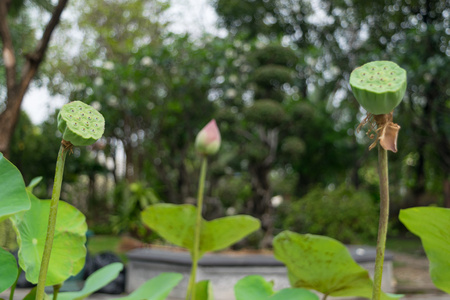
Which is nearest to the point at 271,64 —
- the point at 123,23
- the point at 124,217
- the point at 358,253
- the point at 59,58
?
the point at 358,253

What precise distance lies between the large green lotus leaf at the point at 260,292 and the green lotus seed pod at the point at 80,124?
26 cm

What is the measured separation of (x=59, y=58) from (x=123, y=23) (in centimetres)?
220

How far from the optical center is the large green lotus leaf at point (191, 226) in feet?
1.83

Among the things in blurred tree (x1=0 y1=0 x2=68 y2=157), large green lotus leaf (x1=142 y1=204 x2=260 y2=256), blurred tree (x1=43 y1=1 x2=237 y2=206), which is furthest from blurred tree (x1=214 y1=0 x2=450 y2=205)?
large green lotus leaf (x1=142 y1=204 x2=260 y2=256)

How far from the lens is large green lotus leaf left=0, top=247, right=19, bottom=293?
37 cm

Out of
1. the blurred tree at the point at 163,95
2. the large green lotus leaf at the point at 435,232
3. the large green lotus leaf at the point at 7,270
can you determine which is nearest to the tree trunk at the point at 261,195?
the blurred tree at the point at 163,95

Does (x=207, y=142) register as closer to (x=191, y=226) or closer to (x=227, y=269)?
(x=191, y=226)

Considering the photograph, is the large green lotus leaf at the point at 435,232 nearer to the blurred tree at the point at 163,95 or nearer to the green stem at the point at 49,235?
the green stem at the point at 49,235

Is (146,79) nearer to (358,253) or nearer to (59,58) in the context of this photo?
(358,253)

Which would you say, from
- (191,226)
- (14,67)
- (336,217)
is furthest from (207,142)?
(336,217)

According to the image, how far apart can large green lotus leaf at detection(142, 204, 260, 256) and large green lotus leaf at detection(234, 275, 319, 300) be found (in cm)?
7

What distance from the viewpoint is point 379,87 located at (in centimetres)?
31

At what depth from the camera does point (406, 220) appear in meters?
0.42

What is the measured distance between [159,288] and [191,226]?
3.4 inches
